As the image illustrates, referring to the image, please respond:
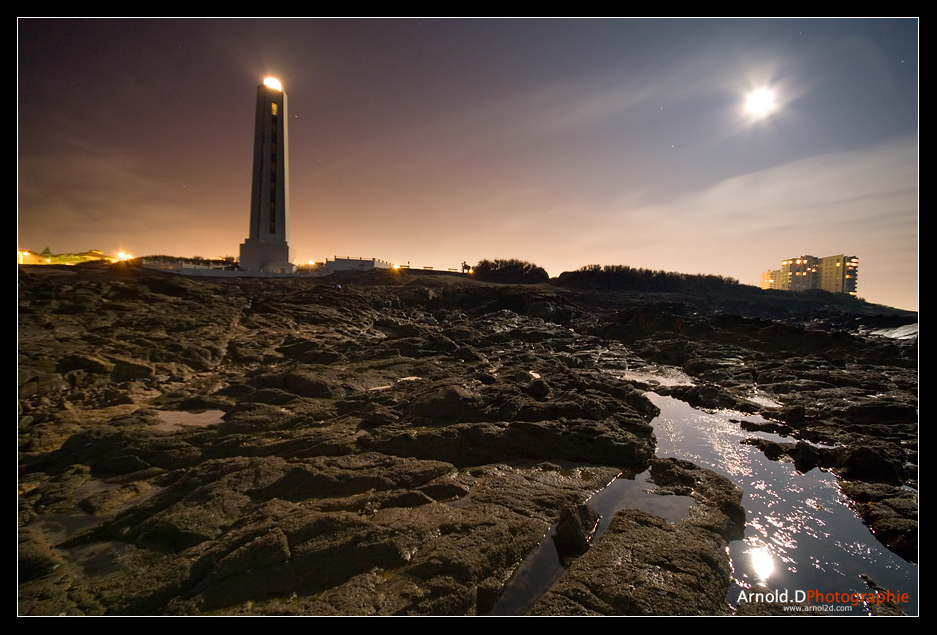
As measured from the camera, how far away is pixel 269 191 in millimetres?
36469

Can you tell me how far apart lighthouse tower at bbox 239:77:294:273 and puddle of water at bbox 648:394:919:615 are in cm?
3752

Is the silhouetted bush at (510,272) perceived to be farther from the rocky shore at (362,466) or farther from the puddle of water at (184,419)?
the puddle of water at (184,419)

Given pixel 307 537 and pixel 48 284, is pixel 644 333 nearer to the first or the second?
pixel 307 537

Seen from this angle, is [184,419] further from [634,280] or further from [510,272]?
[634,280]

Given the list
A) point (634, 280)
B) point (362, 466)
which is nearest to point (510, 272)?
point (634, 280)

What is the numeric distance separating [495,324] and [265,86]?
1334 inches

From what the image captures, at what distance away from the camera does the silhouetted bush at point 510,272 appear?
181 ft

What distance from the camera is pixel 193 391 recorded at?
9953mm

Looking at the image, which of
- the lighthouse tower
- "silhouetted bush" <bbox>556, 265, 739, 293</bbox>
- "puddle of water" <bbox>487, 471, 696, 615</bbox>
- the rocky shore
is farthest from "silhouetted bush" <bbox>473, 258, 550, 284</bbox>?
"puddle of water" <bbox>487, 471, 696, 615</bbox>

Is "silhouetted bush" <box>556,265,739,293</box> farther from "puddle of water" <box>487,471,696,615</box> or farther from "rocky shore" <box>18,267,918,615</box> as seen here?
"puddle of water" <box>487,471,696,615</box>

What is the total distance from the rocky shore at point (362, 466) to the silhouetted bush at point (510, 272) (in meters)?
40.0

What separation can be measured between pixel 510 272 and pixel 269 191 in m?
32.7

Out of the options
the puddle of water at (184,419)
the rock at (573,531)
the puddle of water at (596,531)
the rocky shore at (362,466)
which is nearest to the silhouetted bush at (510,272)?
the rocky shore at (362,466)

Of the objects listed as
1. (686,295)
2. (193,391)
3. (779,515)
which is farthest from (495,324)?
(686,295)
